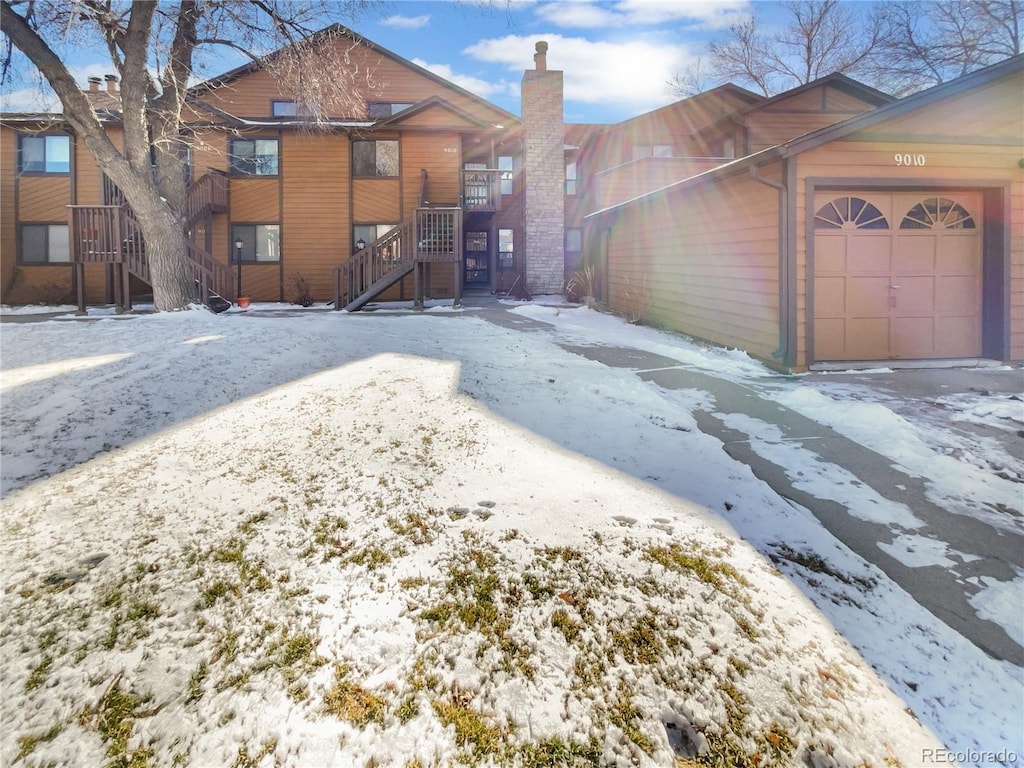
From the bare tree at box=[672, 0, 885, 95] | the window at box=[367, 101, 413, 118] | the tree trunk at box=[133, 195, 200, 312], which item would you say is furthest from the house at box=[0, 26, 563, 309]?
the bare tree at box=[672, 0, 885, 95]

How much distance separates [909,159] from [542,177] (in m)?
12.0

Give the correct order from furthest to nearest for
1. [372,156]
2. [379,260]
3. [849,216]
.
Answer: [372,156]
[379,260]
[849,216]

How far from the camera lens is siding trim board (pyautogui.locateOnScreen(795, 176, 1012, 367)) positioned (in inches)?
286

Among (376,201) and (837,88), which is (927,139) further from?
(376,201)

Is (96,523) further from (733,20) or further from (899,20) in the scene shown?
(733,20)

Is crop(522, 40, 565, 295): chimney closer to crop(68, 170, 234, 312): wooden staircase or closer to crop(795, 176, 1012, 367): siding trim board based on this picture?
crop(68, 170, 234, 312): wooden staircase

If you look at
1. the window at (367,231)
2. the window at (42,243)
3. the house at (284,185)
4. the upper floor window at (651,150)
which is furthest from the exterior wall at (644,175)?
the window at (42,243)

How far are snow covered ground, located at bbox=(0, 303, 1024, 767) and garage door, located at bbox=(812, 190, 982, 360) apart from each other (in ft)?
11.7

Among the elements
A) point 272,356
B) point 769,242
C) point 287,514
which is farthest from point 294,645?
point 769,242

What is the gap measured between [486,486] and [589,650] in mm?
1370

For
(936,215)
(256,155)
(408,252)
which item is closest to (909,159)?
(936,215)

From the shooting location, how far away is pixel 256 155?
17016 millimetres

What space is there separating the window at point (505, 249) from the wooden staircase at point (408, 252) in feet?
24.3

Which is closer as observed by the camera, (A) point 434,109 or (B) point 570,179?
(A) point 434,109
